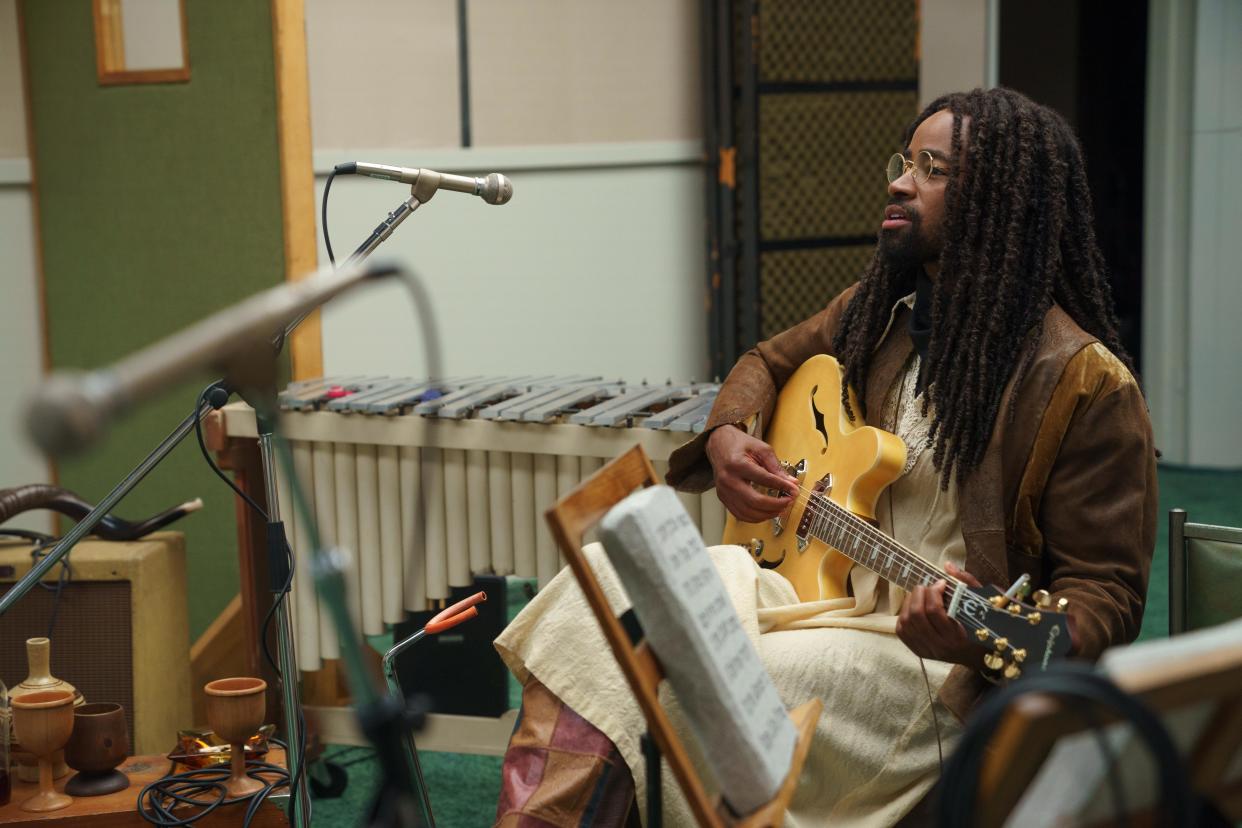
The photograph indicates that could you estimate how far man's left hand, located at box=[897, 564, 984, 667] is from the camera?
1.92m

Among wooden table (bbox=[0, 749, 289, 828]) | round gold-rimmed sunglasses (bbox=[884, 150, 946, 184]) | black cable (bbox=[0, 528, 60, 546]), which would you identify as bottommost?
wooden table (bbox=[0, 749, 289, 828])

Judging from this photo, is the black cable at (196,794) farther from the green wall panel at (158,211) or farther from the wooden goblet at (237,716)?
the green wall panel at (158,211)

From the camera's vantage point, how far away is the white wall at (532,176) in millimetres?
4672

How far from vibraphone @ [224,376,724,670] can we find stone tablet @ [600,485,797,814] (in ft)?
4.01

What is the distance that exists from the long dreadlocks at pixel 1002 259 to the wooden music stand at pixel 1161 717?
1.05 meters

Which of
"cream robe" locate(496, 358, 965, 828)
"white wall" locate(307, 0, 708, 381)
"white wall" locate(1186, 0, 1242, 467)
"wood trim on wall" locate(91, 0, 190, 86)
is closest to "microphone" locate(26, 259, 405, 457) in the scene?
"cream robe" locate(496, 358, 965, 828)

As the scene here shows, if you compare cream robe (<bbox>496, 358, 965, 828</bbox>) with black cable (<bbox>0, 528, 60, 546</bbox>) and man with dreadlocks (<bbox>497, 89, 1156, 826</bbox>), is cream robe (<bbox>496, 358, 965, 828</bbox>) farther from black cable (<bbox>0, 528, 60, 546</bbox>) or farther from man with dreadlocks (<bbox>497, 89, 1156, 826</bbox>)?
black cable (<bbox>0, 528, 60, 546</bbox>)

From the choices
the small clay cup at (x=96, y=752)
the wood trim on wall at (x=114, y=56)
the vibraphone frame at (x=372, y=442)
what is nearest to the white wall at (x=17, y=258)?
the wood trim on wall at (x=114, y=56)

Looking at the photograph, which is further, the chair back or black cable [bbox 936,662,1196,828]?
the chair back

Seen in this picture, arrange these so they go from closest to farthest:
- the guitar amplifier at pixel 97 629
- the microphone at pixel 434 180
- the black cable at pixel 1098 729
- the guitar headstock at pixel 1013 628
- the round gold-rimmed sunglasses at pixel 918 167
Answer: the black cable at pixel 1098 729, the guitar headstock at pixel 1013 628, the microphone at pixel 434 180, the round gold-rimmed sunglasses at pixel 918 167, the guitar amplifier at pixel 97 629

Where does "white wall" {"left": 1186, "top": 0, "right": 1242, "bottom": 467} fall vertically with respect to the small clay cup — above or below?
above

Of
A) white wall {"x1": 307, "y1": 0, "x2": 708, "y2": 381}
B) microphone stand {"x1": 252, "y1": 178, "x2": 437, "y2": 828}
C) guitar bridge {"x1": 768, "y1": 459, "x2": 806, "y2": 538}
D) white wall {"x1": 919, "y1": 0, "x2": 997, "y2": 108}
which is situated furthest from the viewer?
white wall {"x1": 919, "y1": 0, "x2": 997, "y2": 108}

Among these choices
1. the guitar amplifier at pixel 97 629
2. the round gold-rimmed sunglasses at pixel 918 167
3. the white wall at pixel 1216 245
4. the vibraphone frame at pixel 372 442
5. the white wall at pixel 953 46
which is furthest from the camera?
the white wall at pixel 1216 245

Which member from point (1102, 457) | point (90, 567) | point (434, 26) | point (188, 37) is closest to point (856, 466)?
point (1102, 457)
